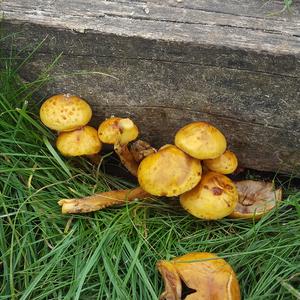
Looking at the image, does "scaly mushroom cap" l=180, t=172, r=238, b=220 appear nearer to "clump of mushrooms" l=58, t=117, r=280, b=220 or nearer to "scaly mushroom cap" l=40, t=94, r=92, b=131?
"clump of mushrooms" l=58, t=117, r=280, b=220

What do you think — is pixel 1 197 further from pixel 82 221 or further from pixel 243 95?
pixel 243 95

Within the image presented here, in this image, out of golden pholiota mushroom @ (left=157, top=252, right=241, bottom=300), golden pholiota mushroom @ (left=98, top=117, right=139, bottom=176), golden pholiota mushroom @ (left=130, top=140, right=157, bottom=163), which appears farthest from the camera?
golden pholiota mushroom @ (left=130, top=140, right=157, bottom=163)

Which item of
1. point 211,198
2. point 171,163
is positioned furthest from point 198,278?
point 171,163

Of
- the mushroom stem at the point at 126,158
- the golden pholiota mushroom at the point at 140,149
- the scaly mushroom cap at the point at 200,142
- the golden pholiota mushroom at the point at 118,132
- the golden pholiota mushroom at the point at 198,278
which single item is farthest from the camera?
the golden pholiota mushroom at the point at 140,149

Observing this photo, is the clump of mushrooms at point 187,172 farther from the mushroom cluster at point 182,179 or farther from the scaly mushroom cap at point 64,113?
the scaly mushroom cap at point 64,113

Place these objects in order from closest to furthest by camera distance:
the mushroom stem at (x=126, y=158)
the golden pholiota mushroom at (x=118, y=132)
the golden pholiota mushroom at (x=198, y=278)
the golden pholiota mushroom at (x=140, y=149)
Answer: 1. the golden pholiota mushroom at (x=198, y=278)
2. the golden pholiota mushroom at (x=118, y=132)
3. the mushroom stem at (x=126, y=158)
4. the golden pholiota mushroom at (x=140, y=149)

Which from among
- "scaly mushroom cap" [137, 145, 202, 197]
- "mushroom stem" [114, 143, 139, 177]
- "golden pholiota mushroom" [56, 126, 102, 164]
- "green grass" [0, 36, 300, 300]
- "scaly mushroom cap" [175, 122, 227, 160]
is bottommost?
"green grass" [0, 36, 300, 300]

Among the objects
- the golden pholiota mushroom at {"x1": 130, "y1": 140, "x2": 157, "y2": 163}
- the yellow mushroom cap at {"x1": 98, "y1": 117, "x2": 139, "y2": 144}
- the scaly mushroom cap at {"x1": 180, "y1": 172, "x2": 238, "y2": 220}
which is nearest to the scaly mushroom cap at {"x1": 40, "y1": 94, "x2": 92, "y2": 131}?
the yellow mushroom cap at {"x1": 98, "y1": 117, "x2": 139, "y2": 144}

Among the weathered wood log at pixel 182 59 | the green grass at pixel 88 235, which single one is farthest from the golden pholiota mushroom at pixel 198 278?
the weathered wood log at pixel 182 59
